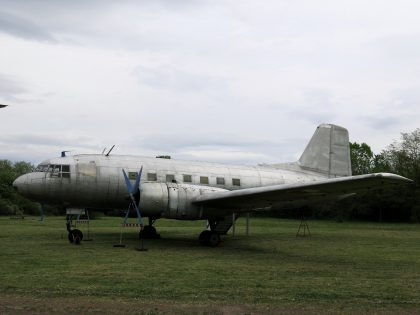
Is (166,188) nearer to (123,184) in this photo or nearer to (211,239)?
(123,184)

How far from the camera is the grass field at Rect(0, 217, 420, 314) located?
25.8ft

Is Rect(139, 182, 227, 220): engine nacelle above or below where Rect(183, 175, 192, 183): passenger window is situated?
below

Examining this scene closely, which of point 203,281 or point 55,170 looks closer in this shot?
point 203,281

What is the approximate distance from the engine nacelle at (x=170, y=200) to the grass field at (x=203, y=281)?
4.44 feet

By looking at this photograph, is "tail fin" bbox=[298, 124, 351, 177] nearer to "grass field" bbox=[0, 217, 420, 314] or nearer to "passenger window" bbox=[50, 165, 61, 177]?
"grass field" bbox=[0, 217, 420, 314]

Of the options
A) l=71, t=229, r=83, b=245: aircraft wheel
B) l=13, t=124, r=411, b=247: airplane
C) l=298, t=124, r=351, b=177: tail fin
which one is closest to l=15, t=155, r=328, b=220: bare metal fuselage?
l=13, t=124, r=411, b=247: airplane

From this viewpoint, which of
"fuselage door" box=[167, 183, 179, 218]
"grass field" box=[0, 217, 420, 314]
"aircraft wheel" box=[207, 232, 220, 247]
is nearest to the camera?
"grass field" box=[0, 217, 420, 314]

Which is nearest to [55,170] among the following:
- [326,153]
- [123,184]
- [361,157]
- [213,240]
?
[123,184]

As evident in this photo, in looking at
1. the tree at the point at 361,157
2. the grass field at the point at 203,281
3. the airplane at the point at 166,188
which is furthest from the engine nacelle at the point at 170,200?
the tree at the point at 361,157

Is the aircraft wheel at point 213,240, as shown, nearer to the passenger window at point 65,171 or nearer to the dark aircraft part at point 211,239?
the dark aircraft part at point 211,239

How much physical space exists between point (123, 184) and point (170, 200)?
253 cm

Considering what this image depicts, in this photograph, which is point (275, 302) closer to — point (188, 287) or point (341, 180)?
point (188, 287)

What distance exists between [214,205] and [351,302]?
10.4 meters

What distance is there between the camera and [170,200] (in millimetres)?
17688
